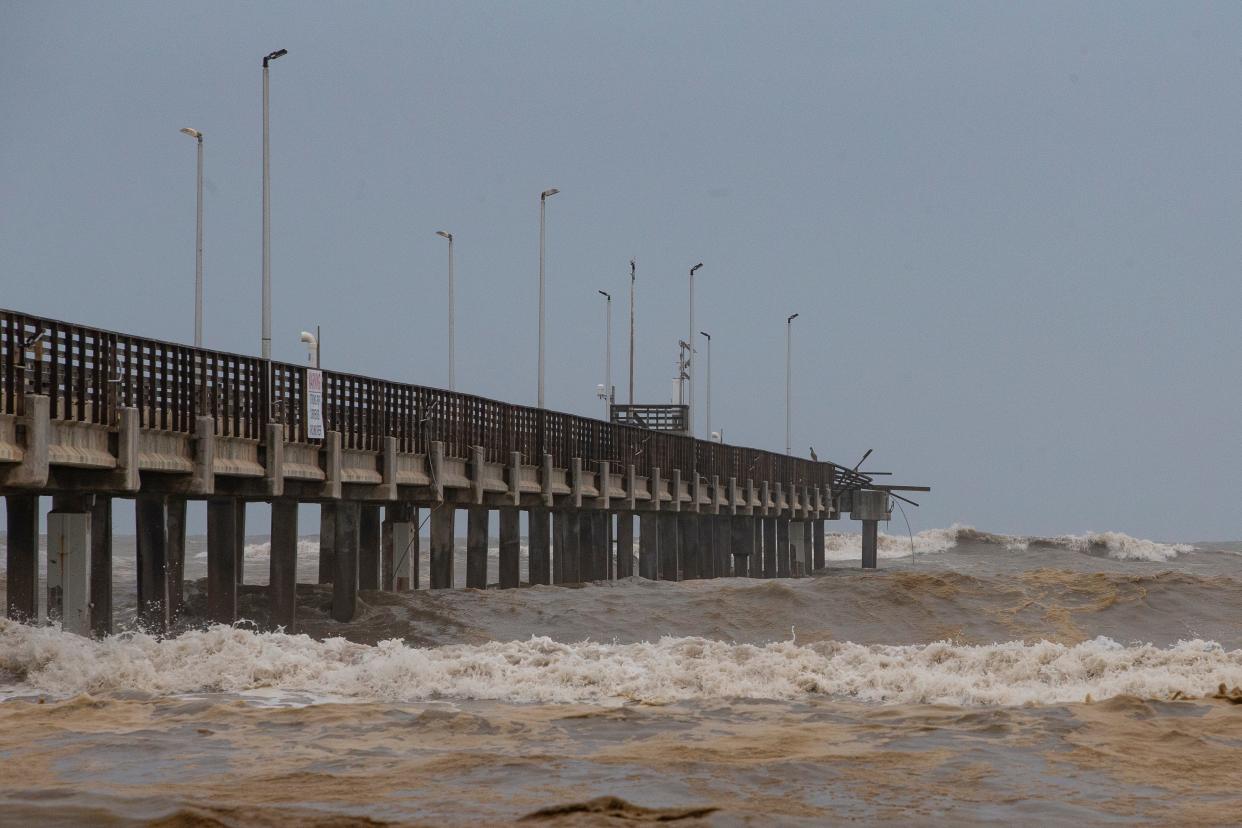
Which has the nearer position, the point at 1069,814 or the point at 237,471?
the point at 1069,814

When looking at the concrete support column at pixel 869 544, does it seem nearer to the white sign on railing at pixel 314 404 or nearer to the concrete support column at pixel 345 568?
the concrete support column at pixel 345 568

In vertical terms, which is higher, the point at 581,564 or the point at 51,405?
the point at 51,405

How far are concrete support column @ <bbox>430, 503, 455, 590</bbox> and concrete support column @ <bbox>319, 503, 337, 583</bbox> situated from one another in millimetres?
2228

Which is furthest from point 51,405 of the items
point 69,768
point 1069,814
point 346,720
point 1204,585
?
point 1204,585

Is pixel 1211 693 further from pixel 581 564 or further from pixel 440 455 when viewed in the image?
pixel 581 564

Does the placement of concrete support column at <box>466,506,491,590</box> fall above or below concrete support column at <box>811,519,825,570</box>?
above

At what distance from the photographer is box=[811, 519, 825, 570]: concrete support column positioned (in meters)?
77.2

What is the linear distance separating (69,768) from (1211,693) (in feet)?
41.7

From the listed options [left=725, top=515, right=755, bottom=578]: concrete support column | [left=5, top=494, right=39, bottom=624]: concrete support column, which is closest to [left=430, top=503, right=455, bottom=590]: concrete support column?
[left=5, top=494, right=39, bottom=624]: concrete support column

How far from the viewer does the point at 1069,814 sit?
Result: 11.6m

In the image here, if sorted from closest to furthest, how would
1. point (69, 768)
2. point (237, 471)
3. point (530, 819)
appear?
point (530, 819), point (69, 768), point (237, 471)

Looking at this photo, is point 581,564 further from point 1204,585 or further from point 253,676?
point 253,676

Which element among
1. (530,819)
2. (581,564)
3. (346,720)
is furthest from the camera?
(581,564)

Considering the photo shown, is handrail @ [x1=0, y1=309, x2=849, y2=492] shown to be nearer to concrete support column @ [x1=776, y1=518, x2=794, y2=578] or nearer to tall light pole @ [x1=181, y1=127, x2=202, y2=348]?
tall light pole @ [x1=181, y1=127, x2=202, y2=348]
